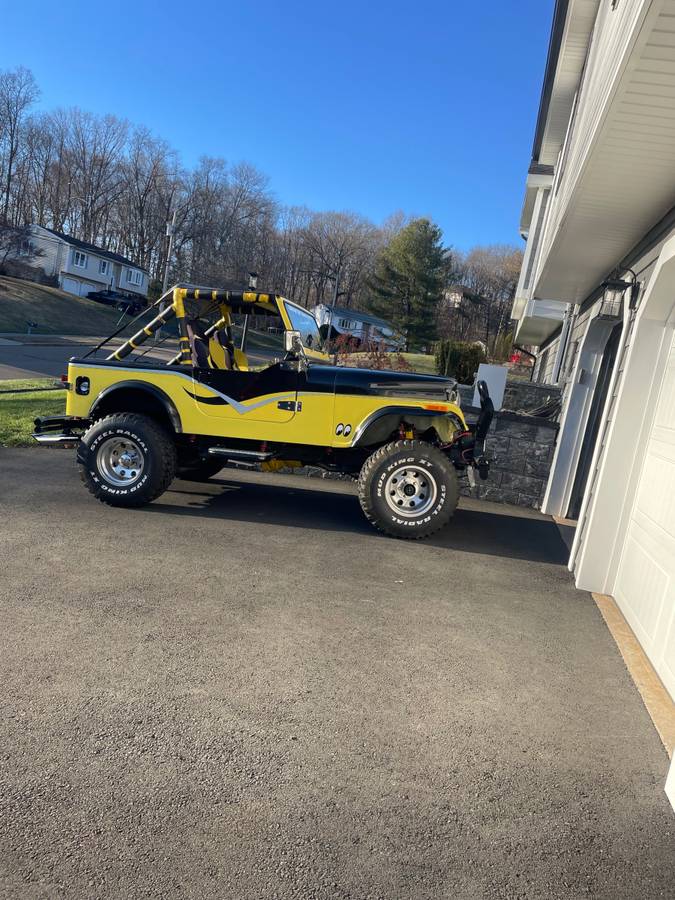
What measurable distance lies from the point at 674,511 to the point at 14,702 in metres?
4.22

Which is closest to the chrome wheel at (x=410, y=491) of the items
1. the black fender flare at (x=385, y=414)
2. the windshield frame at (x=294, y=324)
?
the black fender flare at (x=385, y=414)

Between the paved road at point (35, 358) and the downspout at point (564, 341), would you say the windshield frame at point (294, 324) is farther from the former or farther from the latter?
the paved road at point (35, 358)

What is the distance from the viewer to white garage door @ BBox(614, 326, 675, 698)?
447 cm

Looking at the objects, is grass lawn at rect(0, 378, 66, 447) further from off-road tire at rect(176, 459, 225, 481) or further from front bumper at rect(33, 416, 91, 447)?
off-road tire at rect(176, 459, 225, 481)

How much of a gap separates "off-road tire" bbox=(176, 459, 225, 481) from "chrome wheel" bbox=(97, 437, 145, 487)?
48.1 inches

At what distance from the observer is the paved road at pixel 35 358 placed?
2036 centimetres

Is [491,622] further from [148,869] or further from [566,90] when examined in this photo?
[566,90]

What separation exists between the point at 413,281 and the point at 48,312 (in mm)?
30364

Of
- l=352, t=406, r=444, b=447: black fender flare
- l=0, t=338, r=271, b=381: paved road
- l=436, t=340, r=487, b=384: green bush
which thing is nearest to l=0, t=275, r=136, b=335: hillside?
l=0, t=338, r=271, b=381: paved road

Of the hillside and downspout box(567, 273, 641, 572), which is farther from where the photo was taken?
the hillside

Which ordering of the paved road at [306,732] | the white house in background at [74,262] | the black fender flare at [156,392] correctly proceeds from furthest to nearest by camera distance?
the white house in background at [74,262]
the black fender flare at [156,392]
the paved road at [306,732]

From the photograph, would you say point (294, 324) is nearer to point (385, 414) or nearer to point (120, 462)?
point (385, 414)

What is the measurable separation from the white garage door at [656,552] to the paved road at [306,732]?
304 mm

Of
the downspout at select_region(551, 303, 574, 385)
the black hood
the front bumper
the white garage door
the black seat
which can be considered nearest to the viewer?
the white garage door
